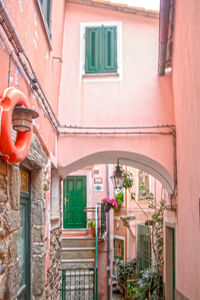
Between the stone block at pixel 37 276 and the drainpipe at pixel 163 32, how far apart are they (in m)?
3.70

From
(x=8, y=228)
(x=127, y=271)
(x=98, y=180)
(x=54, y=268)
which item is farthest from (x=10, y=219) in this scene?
(x=127, y=271)

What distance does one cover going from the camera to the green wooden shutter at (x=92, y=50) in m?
6.43

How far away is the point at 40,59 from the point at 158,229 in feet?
16.9

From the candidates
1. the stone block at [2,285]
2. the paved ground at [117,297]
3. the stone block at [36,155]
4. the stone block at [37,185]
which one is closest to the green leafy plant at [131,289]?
the paved ground at [117,297]

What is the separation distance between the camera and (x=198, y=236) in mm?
3984

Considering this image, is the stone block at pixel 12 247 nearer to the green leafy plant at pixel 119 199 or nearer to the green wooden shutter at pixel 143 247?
the green wooden shutter at pixel 143 247

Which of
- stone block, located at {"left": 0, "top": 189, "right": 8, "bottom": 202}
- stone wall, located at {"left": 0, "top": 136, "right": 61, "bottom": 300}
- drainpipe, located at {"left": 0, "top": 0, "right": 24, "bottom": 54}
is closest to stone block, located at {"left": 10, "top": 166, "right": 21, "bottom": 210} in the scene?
stone wall, located at {"left": 0, "top": 136, "right": 61, "bottom": 300}

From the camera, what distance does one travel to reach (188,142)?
14.9 feet

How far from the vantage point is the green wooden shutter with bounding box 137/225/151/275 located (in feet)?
35.8

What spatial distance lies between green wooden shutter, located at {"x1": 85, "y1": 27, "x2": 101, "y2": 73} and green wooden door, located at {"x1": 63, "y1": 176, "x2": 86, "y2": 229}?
6.59 m

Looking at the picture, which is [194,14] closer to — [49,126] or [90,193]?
[49,126]

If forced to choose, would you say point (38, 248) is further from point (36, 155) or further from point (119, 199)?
point (119, 199)

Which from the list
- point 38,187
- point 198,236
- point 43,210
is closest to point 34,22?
point 38,187

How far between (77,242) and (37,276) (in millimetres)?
4867
